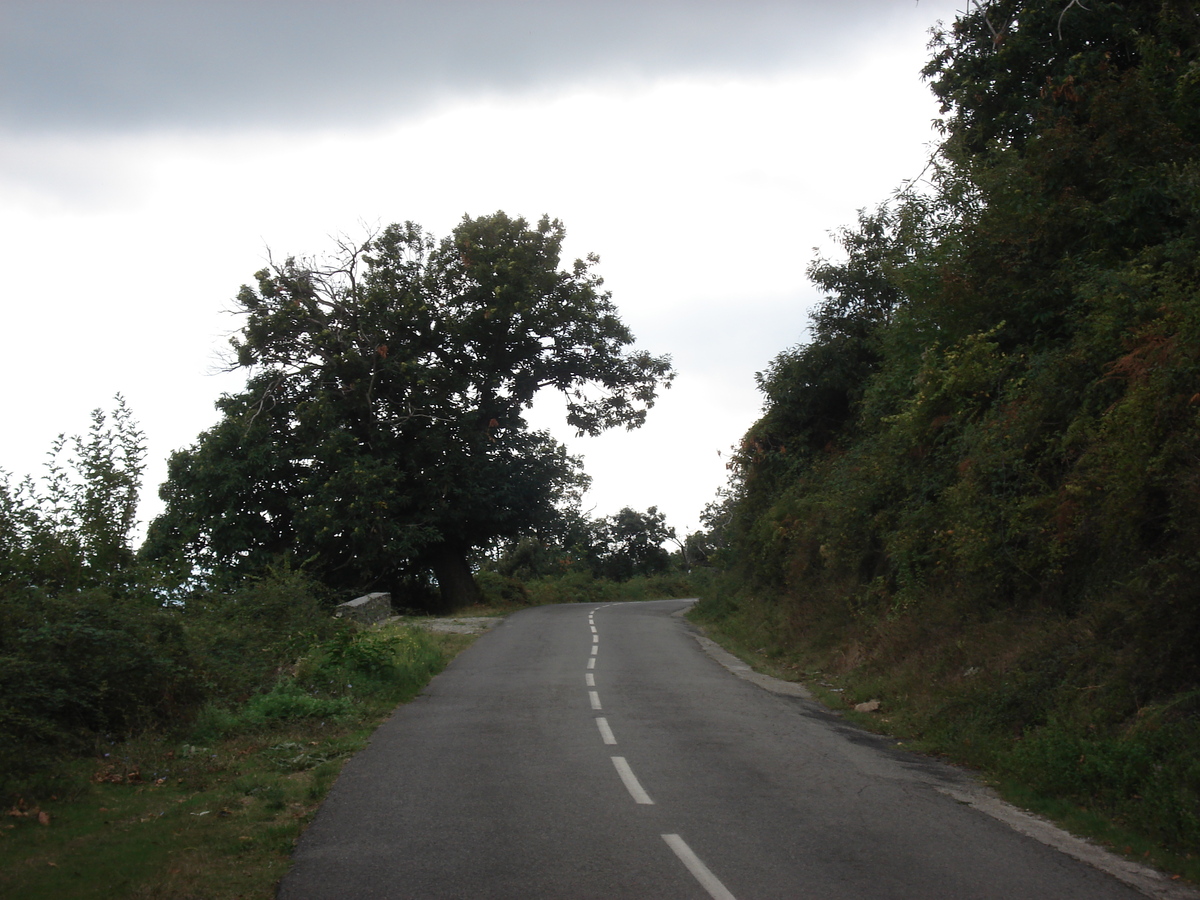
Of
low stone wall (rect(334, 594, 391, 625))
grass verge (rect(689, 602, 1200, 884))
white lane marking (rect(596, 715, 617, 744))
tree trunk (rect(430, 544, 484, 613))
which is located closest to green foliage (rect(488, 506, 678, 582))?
tree trunk (rect(430, 544, 484, 613))

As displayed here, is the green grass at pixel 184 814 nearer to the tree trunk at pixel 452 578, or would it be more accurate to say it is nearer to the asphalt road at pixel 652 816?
the asphalt road at pixel 652 816

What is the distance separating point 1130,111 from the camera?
13.9m

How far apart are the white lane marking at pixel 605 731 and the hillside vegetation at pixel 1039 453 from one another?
372cm

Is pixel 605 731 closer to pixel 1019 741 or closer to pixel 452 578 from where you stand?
pixel 1019 741

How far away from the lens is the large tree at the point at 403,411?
93.9ft

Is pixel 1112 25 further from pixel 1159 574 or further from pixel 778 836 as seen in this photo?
pixel 778 836

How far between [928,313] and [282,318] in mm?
21437

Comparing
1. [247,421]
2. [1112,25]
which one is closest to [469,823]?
[1112,25]

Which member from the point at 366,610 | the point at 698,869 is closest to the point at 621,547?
the point at 366,610

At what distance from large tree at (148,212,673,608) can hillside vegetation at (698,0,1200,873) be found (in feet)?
40.9

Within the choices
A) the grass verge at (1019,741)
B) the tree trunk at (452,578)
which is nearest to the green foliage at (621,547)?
Result: the tree trunk at (452,578)

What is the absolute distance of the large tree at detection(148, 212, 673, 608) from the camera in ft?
93.9

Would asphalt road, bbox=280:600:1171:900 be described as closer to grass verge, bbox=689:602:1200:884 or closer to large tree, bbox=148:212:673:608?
grass verge, bbox=689:602:1200:884

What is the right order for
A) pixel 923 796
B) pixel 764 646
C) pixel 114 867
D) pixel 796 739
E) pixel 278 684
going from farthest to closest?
pixel 764 646, pixel 278 684, pixel 796 739, pixel 923 796, pixel 114 867
